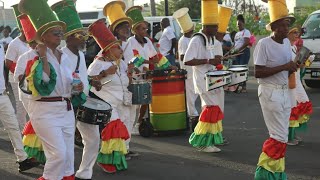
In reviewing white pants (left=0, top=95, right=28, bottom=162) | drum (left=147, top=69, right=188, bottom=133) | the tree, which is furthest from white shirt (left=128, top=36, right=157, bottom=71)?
the tree

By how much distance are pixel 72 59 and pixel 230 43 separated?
41.7ft

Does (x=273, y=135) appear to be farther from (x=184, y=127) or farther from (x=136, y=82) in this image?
(x=184, y=127)

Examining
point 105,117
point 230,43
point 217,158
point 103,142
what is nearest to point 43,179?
point 105,117

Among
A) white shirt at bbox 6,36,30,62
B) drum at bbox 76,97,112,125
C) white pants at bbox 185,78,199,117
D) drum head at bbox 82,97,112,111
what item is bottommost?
white pants at bbox 185,78,199,117

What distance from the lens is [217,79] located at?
8.04 m

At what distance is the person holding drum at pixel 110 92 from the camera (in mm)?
7344

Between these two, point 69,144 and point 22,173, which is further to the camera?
point 22,173

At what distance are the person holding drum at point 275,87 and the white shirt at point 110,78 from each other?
2020 millimetres

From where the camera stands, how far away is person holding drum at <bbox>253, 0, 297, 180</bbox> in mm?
6211

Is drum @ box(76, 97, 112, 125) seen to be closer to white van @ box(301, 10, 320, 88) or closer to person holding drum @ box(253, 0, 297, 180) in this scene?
person holding drum @ box(253, 0, 297, 180)

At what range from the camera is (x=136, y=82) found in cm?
834

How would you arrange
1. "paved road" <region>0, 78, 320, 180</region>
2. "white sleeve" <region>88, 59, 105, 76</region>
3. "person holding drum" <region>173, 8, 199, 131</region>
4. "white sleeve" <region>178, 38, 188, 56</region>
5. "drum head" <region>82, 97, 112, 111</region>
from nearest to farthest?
1. "drum head" <region>82, 97, 112, 111</region>
2. "paved road" <region>0, 78, 320, 180</region>
3. "white sleeve" <region>88, 59, 105, 76</region>
4. "person holding drum" <region>173, 8, 199, 131</region>
5. "white sleeve" <region>178, 38, 188, 56</region>

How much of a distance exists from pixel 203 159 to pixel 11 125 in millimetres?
2722

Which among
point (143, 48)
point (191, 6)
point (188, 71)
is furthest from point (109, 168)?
point (191, 6)
